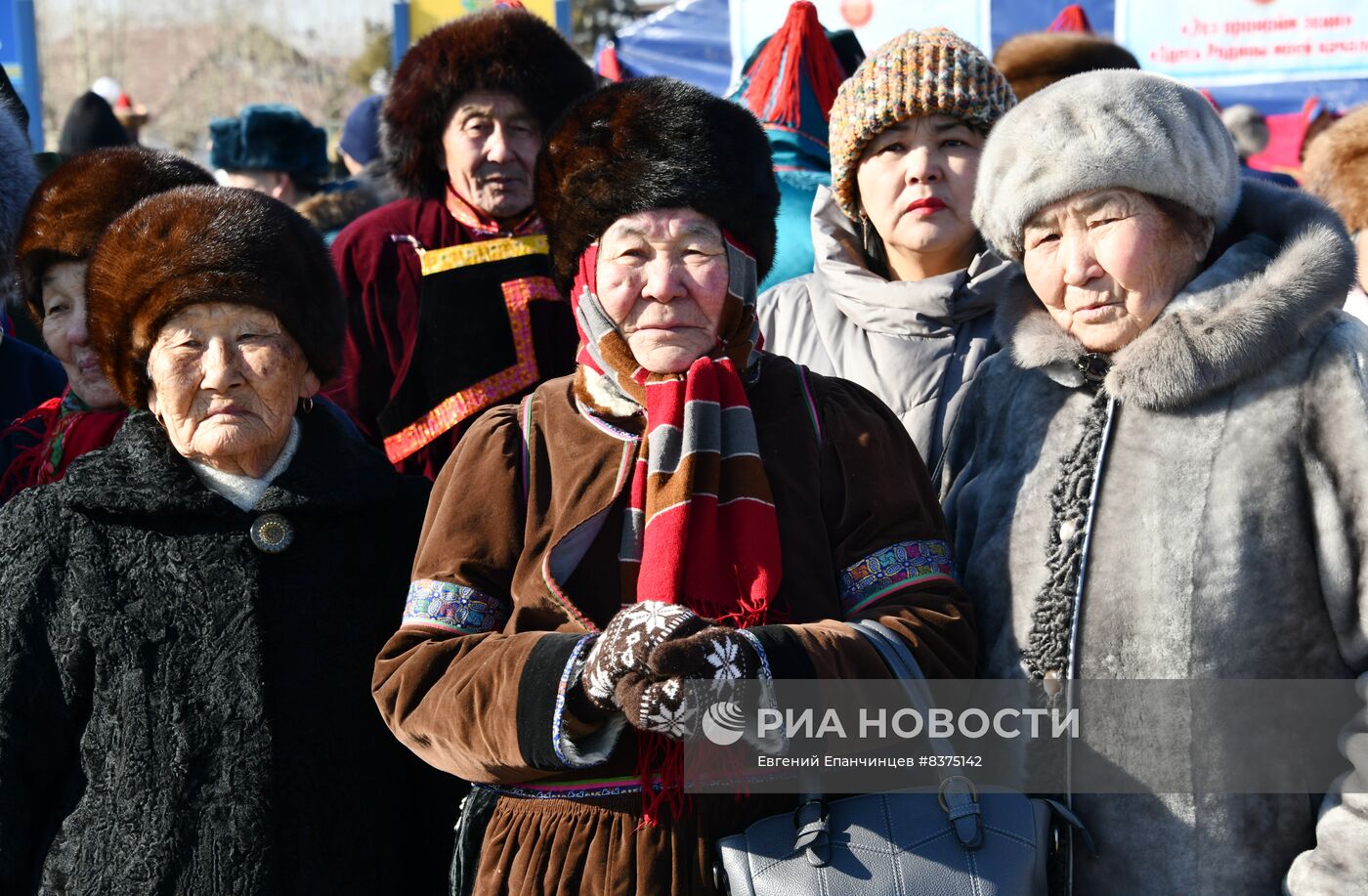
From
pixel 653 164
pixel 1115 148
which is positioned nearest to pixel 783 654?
pixel 653 164

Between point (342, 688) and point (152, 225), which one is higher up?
point (152, 225)

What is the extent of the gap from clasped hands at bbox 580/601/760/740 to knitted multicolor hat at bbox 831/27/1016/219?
140cm

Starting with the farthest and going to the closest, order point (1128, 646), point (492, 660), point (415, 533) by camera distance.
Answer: point (415, 533) < point (1128, 646) < point (492, 660)

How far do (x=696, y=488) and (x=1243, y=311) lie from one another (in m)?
0.86

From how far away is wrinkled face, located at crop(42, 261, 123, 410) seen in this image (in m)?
2.92

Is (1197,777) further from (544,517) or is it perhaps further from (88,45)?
(88,45)

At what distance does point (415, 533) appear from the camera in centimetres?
262

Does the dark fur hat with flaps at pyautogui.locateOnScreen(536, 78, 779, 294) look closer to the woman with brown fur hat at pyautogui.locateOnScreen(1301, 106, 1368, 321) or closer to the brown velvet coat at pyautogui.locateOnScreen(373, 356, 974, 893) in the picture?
the brown velvet coat at pyautogui.locateOnScreen(373, 356, 974, 893)

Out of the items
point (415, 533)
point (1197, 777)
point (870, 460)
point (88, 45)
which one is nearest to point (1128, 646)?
point (1197, 777)

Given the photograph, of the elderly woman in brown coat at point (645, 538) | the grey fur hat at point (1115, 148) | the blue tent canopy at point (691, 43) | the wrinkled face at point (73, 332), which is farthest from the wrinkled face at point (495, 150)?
the blue tent canopy at point (691, 43)

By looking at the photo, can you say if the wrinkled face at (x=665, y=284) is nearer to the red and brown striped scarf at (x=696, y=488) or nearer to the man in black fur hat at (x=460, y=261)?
the red and brown striped scarf at (x=696, y=488)

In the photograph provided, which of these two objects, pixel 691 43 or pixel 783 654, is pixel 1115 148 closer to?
pixel 783 654

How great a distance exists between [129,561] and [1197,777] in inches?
66.7

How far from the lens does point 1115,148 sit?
2309mm
